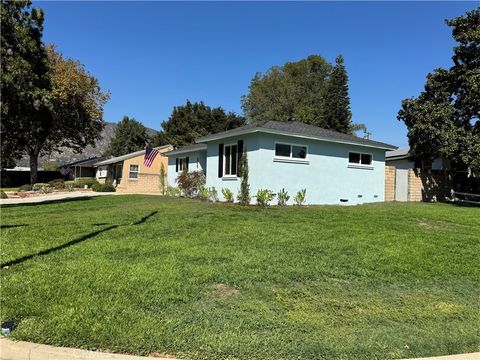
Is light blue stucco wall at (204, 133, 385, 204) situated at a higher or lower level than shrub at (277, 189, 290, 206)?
higher

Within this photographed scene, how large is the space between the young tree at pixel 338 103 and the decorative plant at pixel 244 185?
28197 mm

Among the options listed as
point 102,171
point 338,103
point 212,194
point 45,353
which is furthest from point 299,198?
point 102,171

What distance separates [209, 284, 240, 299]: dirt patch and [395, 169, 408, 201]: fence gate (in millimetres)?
18107

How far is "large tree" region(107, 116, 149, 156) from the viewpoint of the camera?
65688mm

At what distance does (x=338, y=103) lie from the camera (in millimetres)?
44281

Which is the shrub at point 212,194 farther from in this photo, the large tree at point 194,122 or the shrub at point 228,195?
the large tree at point 194,122

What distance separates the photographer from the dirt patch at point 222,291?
538 centimetres

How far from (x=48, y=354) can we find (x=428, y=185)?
74.6 feet

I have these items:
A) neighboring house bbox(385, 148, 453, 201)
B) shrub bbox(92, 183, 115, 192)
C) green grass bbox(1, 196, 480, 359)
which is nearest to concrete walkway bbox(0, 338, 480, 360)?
green grass bbox(1, 196, 480, 359)

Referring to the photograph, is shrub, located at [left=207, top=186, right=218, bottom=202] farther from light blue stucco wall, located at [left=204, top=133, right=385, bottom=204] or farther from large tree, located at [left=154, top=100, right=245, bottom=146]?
large tree, located at [left=154, top=100, right=245, bottom=146]

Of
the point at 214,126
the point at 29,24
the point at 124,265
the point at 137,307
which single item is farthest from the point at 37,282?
the point at 214,126

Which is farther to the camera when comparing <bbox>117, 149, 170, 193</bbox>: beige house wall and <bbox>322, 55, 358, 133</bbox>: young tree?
<bbox>322, 55, 358, 133</bbox>: young tree

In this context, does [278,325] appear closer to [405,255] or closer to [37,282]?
[37,282]

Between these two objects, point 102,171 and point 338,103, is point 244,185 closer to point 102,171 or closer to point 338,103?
point 338,103
